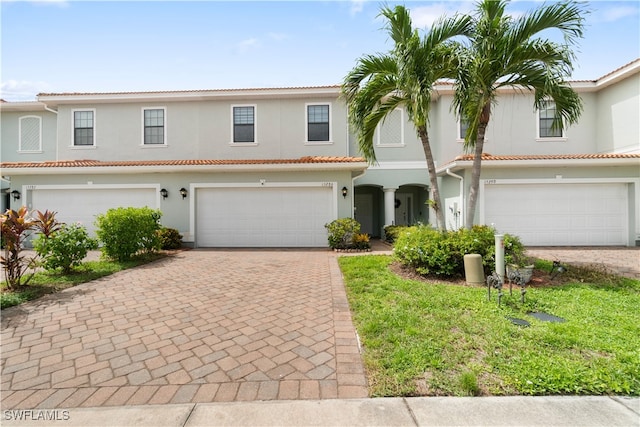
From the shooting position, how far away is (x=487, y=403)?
2.39m

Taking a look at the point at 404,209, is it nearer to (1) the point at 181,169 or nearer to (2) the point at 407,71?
(2) the point at 407,71

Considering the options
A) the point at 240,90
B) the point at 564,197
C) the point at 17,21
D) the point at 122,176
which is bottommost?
the point at 564,197

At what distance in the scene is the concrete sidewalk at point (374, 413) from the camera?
220cm

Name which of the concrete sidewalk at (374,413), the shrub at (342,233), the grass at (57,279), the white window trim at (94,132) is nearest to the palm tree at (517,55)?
the shrub at (342,233)

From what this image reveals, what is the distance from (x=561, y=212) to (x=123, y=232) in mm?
14748

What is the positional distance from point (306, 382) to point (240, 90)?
12779mm

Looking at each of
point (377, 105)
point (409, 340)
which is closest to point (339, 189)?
point (377, 105)

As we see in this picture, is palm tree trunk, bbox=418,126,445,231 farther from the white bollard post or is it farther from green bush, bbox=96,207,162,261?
green bush, bbox=96,207,162,261

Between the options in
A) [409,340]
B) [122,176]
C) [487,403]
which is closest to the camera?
[487,403]

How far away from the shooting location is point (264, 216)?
11180 millimetres

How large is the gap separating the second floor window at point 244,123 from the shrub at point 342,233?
235 inches

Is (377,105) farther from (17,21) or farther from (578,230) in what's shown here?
(578,230)

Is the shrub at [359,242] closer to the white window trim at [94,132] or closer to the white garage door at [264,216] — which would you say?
the white garage door at [264,216]

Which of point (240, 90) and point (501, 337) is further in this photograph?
point (240, 90)
